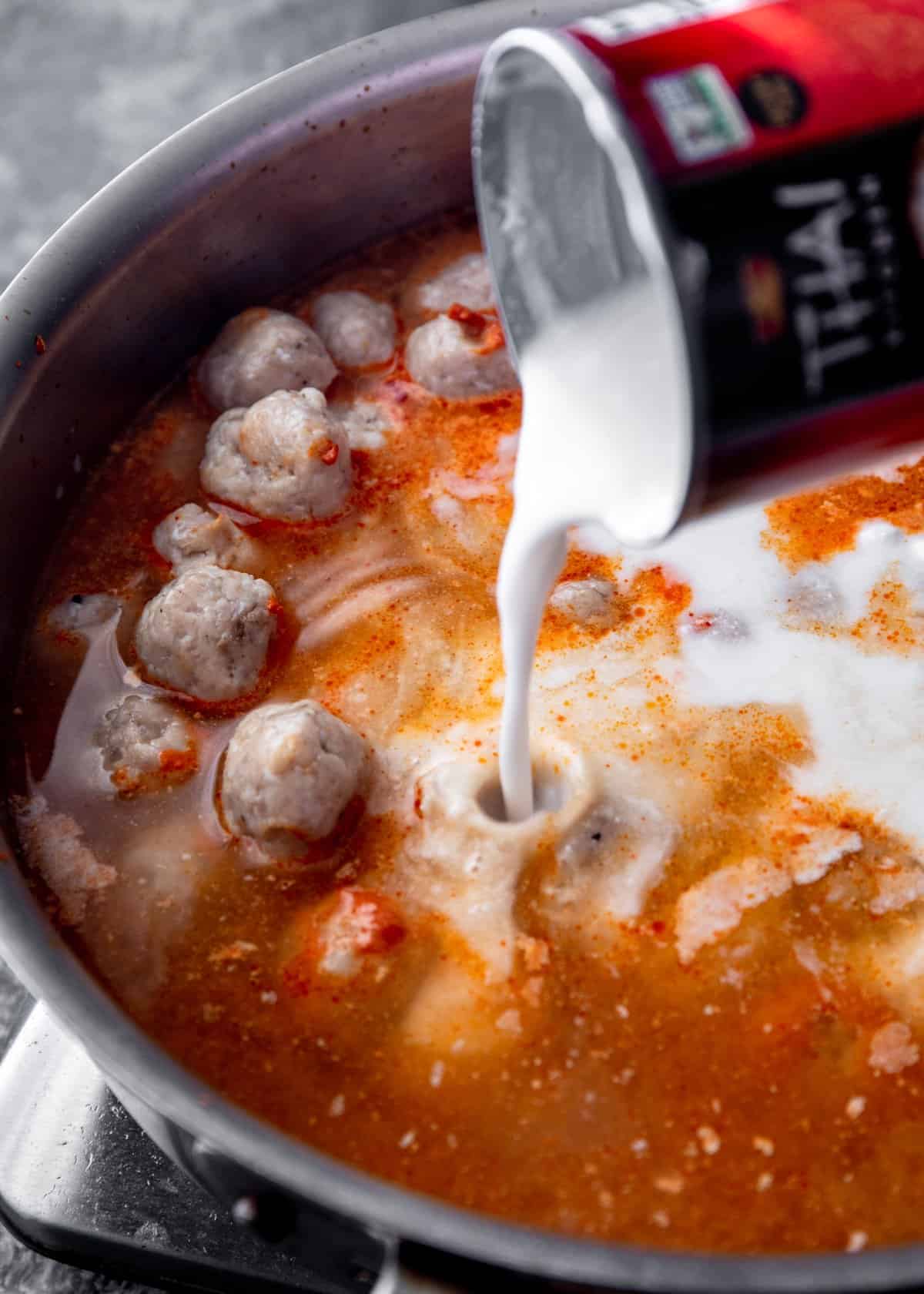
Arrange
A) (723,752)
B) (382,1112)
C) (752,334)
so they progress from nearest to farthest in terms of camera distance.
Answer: (752,334), (382,1112), (723,752)

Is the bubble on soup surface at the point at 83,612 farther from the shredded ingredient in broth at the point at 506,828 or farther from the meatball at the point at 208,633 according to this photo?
the meatball at the point at 208,633

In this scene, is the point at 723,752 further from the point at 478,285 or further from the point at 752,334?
the point at 478,285

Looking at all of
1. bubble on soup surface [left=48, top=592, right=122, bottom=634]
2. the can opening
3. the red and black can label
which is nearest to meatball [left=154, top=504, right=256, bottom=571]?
bubble on soup surface [left=48, top=592, right=122, bottom=634]

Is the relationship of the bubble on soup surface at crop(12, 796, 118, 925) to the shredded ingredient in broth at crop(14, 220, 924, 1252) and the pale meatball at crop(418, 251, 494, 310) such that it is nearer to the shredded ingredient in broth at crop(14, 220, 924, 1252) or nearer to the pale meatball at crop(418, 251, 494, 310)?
the shredded ingredient in broth at crop(14, 220, 924, 1252)

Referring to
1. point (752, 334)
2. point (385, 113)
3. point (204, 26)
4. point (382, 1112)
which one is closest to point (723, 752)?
point (382, 1112)

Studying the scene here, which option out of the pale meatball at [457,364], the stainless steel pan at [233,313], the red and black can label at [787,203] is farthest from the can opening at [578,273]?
the stainless steel pan at [233,313]
